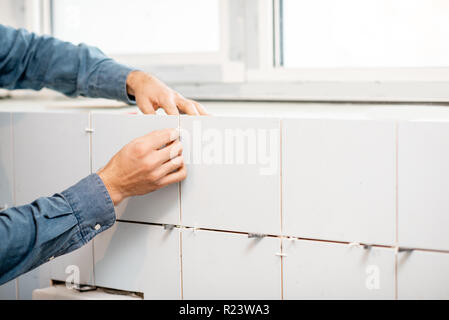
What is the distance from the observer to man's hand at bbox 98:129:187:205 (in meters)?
0.91

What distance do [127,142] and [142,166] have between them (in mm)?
147

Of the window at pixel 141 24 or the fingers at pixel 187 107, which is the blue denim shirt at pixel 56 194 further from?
the window at pixel 141 24

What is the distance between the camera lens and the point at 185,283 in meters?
1.05

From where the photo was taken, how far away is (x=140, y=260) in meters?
1.08

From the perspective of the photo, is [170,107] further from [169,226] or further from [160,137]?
[169,226]

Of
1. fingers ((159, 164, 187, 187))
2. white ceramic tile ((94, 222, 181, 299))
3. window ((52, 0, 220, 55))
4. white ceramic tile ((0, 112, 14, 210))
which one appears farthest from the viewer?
window ((52, 0, 220, 55))

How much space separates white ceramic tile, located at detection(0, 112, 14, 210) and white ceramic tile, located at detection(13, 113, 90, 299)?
0.05ft

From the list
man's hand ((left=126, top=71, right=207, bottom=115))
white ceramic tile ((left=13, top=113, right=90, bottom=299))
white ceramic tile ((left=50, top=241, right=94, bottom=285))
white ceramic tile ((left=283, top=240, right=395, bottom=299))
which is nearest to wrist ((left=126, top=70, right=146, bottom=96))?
man's hand ((left=126, top=71, right=207, bottom=115))

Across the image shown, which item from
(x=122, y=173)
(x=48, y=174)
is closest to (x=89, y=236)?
(x=122, y=173)

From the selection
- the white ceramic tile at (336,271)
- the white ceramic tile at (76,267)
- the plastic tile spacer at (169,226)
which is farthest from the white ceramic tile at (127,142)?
the white ceramic tile at (336,271)

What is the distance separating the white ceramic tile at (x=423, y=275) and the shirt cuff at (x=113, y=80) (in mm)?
608

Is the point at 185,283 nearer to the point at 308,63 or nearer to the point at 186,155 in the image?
the point at 186,155

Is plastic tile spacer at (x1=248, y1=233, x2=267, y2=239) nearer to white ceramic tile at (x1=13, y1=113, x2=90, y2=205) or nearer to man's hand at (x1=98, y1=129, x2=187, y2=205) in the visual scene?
man's hand at (x1=98, y1=129, x2=187, y2=205)

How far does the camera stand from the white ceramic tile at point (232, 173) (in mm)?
958
